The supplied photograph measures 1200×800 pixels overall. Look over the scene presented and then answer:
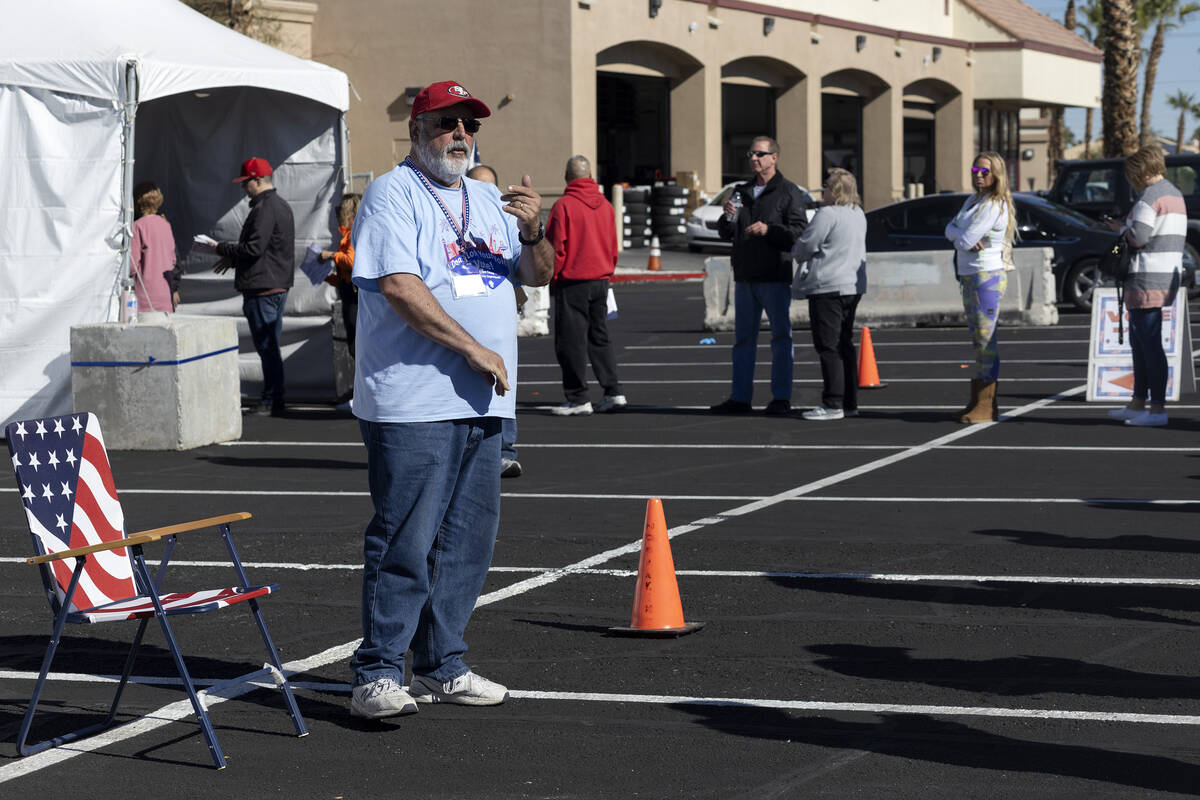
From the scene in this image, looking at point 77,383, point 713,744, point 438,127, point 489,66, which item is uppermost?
point 489,66

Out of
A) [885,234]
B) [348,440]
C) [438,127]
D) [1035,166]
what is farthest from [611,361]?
[1035,166]

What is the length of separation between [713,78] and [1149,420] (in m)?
30.3

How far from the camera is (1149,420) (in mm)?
12367

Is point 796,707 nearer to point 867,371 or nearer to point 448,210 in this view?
point 448,210

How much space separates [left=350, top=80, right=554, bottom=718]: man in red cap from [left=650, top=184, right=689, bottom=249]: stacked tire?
35.2 meters

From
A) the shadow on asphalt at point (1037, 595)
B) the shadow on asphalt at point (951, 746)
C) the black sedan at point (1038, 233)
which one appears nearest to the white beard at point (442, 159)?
the shadow on asphalt at point (951, 746)

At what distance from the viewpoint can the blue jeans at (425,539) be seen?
5562 millimetres

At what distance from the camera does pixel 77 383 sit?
493 inches

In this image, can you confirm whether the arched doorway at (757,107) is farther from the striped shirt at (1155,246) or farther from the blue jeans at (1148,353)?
the striped shirt at (1155,246)

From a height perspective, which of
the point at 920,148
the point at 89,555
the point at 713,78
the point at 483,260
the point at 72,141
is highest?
the point at 713,78

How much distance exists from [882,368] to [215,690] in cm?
1159

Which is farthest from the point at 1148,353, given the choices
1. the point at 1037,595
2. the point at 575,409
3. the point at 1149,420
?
the point at 1037,595

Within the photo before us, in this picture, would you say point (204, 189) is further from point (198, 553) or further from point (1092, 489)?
point (1092, 489)

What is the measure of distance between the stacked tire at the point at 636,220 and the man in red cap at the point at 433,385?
34.0 m
